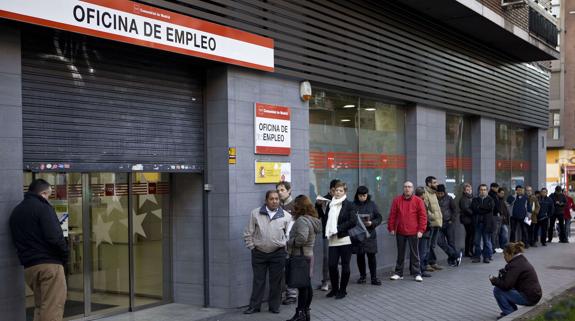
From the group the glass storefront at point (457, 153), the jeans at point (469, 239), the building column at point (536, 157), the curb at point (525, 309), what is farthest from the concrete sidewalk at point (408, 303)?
the building column at point (536, 157)

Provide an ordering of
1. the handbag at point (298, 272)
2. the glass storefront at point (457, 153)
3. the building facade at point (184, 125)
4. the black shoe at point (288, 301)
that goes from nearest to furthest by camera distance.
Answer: the building facade at point (184, 125), the handbag at point (298, 272), the black shoe at point (288, 301), the glass storefront at point (457, 153)

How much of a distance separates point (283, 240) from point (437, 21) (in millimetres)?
8330

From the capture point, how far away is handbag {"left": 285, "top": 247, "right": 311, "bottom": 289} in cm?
784

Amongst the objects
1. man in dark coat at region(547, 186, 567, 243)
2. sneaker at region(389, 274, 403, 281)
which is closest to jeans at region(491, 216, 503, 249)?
man in dark coat at region(547, 186, 567, 243)

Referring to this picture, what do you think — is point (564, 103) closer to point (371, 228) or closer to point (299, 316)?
point (371, 228)

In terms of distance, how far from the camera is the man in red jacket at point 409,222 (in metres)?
11.3

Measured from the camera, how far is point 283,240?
849cm

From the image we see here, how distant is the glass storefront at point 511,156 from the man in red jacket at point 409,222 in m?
8.33

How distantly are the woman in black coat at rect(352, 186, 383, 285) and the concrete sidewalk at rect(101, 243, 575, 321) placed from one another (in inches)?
14.5

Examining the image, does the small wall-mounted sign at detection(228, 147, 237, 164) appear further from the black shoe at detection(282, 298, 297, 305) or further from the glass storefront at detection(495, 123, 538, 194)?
Answer: the glass storefront at detection(495, 123, 538, 194)

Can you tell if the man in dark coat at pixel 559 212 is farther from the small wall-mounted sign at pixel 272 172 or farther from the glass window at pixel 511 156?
the small wall-mounted sign at pixel 272 172

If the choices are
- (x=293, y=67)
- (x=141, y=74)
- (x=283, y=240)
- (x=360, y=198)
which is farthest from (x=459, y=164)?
(x=141, y=74)

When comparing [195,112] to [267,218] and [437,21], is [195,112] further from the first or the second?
[437,21]

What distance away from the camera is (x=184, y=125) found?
880 cm
